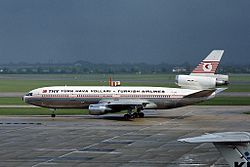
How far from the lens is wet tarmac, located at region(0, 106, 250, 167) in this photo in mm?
36062

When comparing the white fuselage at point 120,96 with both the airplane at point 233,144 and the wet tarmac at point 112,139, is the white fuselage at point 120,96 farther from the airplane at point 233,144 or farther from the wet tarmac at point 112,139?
the airplane at point 233,144

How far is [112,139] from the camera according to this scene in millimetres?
46656

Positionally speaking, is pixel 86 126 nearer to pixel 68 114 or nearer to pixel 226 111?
pixel 68 114

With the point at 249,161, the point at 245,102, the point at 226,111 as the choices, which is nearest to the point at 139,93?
the point at 226,111

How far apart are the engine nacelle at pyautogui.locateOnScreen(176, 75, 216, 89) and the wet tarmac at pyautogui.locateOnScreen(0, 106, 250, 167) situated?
333cm

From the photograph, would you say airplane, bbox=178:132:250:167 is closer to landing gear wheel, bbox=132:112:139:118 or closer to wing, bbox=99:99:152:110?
wing, bbox=99:99:152:110

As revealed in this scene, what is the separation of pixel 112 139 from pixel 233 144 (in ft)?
91.2

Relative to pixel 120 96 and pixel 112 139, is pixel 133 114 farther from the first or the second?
pixel 112 139

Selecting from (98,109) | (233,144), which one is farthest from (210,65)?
(233,144)

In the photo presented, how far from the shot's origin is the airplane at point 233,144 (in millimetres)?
18766

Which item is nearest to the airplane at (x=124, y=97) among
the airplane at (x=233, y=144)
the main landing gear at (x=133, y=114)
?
the main landing gear at (x=133, y=114)

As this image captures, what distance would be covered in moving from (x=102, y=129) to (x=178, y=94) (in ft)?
45.6

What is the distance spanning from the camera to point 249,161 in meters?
19.5

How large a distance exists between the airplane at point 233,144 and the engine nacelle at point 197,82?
159 ft
